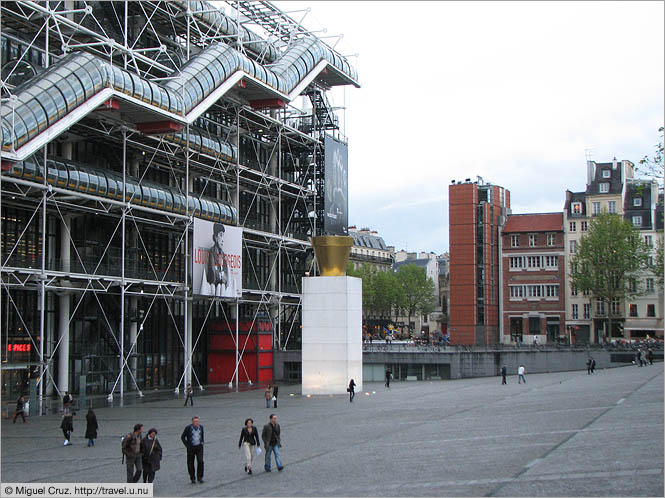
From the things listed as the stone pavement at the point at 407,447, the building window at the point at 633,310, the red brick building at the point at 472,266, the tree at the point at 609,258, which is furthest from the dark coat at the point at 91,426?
the building window at the point at 633,310

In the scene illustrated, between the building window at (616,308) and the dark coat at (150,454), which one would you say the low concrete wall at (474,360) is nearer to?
the building window at (616,308)

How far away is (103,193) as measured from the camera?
38281 millimetres

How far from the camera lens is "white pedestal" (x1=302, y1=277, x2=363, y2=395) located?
131ft

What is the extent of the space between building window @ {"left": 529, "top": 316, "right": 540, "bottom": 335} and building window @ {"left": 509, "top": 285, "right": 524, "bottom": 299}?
2.25 m

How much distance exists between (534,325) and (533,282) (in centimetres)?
396

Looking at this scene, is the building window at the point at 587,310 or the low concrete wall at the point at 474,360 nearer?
the low concrete wall at the point at 474,360

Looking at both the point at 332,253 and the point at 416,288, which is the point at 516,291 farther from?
the point at 332,253


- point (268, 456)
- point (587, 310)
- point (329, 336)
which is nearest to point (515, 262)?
point (587, 310)

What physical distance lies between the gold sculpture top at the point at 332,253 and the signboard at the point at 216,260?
7.50 meters

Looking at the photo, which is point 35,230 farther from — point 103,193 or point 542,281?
point 542,281

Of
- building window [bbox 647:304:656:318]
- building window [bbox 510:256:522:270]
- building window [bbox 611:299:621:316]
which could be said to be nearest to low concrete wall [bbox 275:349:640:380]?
building window [bbox 611:299:621:316]

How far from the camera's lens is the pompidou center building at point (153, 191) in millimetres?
35594

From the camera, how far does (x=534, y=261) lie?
77500 mm

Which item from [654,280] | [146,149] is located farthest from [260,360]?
[654,280]
